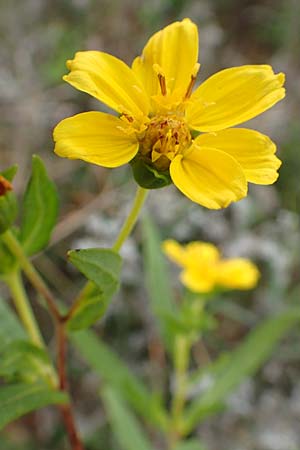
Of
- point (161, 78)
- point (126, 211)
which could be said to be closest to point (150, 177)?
point (161, 78)

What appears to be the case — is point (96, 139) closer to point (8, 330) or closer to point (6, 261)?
point (6, 261)

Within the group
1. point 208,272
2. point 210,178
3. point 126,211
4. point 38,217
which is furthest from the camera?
point 126,211

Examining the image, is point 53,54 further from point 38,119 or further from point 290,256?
point 290,256

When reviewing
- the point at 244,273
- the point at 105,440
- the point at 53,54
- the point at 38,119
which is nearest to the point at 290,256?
the point at 244,273

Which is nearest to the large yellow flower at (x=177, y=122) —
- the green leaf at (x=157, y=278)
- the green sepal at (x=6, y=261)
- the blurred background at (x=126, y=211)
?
the green sepal at (x=6, y=261)

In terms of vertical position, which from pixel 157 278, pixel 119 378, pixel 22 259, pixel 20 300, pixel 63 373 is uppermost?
pixel 22 259

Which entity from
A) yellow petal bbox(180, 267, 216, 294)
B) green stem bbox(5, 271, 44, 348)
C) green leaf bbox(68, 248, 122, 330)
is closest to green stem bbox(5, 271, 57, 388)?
green stem bbox(5, 271, 44, 348)

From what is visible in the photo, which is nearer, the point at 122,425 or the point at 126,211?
the point at 122,425
